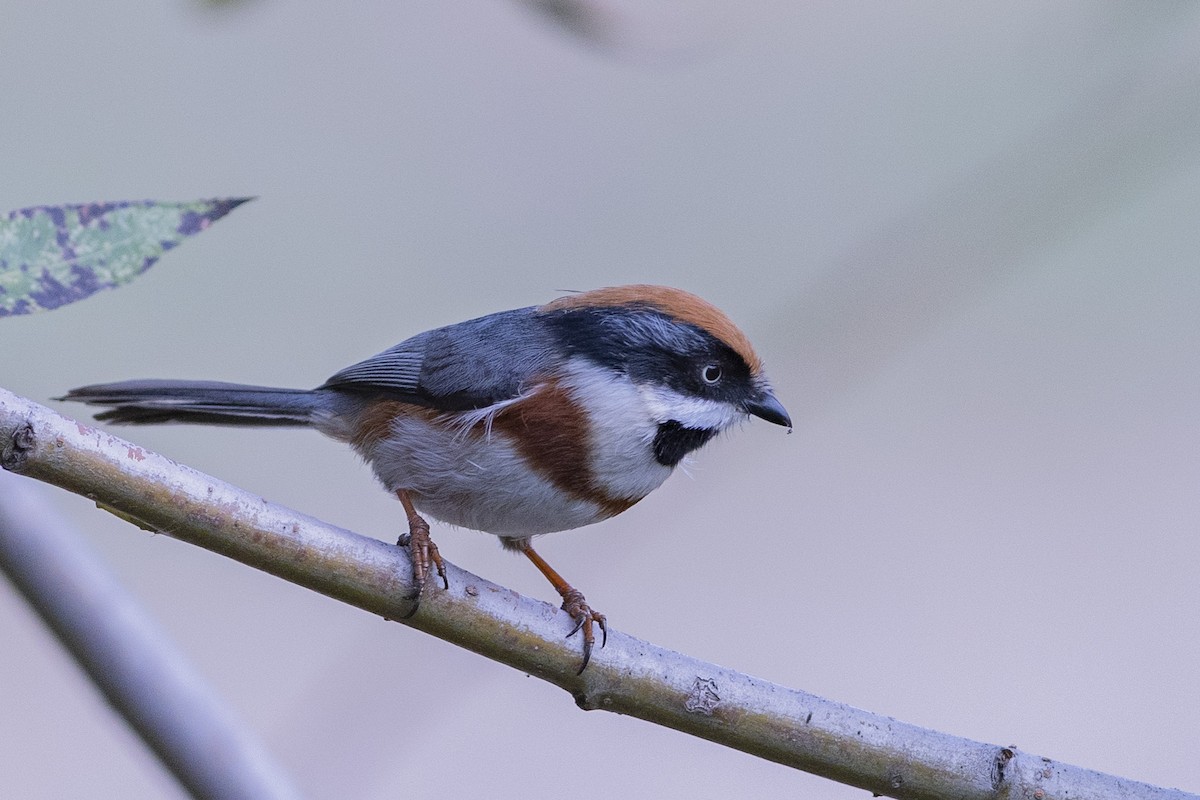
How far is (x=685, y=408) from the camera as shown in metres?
2.99

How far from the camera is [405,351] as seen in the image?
125 inches

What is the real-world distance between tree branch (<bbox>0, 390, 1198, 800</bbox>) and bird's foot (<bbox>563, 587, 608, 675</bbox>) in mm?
23

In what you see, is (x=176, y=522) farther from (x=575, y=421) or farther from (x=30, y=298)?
(x=575, y=421)

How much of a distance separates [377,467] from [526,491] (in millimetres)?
557

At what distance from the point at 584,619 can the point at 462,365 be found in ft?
2.88

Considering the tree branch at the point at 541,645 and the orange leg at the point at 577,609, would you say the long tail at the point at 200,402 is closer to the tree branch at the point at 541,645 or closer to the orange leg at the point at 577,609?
the orange leg at the point at 577,609

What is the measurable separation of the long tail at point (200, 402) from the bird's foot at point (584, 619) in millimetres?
1006

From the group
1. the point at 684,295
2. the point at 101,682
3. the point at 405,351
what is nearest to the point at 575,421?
the point at 684,295

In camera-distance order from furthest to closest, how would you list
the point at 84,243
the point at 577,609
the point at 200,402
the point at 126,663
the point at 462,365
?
the point at 200,402, the point at 462,365, the point at 577,609, the point at 126,663, the point at 84,243

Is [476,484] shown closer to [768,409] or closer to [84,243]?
[768,409]

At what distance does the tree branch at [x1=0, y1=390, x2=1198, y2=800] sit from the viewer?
1.77 m

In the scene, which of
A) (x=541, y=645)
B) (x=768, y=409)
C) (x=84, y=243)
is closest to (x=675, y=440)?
(x=768, y=409)

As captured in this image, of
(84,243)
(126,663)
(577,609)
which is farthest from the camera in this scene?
(577,609)

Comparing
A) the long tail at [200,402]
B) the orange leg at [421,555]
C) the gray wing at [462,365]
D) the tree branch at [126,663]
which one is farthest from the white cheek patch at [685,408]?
the tree branch at [126,663]
